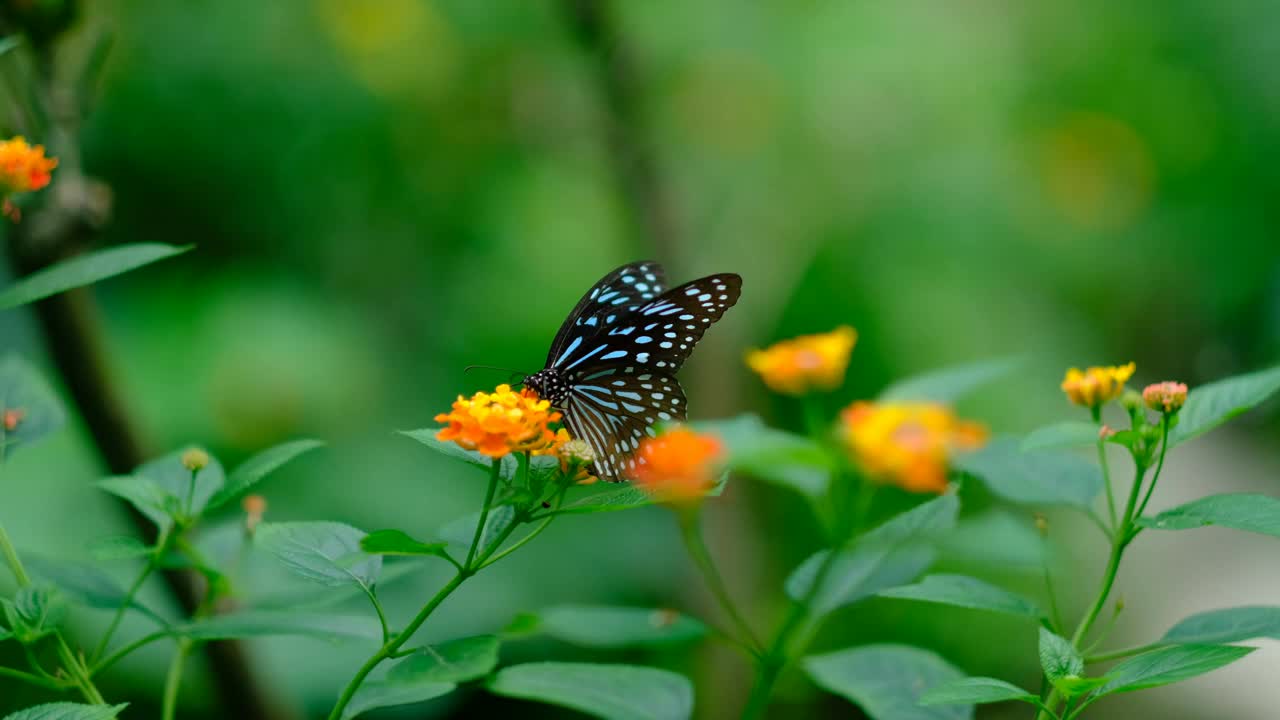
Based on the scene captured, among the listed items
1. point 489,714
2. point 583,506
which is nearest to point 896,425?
point 583,506

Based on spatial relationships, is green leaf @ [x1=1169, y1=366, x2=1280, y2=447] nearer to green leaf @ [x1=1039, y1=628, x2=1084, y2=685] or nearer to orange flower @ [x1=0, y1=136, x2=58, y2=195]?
green leaf @ [x1=1039, y1=628, x2=1084, y2=685]

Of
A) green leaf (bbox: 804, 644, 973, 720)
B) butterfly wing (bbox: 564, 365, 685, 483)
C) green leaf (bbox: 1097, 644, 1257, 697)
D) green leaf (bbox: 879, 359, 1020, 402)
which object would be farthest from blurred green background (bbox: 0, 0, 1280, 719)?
green leaf (bbox: 1097, 644, 1257, 697)

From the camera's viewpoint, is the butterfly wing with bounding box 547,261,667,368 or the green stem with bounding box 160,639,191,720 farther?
the butterfly wing with bounding box 547,261,667,368

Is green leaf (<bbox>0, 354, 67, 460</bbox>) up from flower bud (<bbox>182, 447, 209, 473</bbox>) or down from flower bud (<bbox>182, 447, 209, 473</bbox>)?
up

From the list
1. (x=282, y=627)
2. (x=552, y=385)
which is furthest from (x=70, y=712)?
(x=552, y=385)

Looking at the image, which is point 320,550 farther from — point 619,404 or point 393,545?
point 619,404

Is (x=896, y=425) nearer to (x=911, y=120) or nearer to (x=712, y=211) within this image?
(x=712, y=211)

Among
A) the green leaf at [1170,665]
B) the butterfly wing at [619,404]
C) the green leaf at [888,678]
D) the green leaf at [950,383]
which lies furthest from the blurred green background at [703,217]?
the green leaf at [1170,665]
